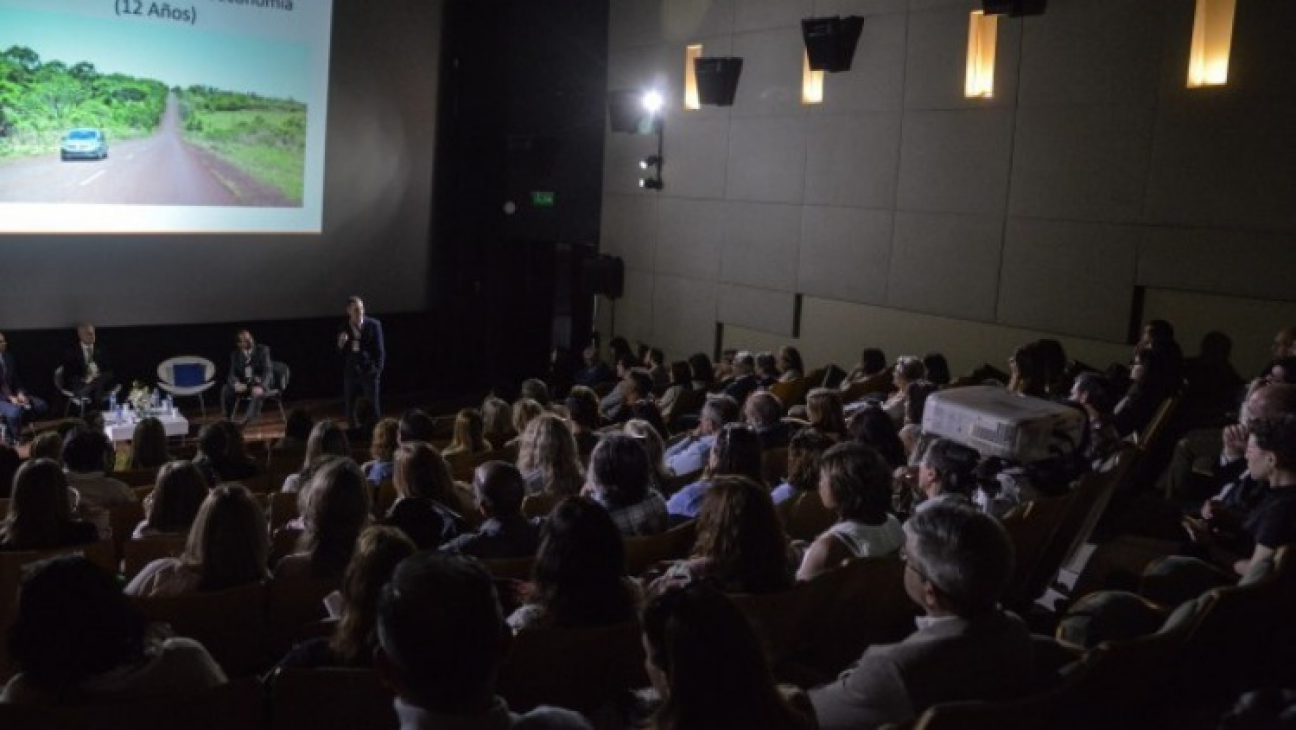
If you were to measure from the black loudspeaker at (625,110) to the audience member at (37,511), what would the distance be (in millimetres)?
9014

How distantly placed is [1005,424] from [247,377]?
26.1ft

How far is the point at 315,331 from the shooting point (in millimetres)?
11820

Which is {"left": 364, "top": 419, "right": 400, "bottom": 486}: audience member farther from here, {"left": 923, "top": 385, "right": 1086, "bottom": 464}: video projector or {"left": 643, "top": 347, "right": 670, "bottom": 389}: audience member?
{"left": 643, "top": 347, "right": 670, "bottom": 389}: audience member

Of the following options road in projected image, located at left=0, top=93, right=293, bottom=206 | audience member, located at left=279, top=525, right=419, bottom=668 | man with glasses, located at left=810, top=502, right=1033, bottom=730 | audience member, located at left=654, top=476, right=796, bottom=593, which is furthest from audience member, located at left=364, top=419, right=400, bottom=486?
road in projected image, located at left=0, top=93, right=293, bottom=206

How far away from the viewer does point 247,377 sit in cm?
1033

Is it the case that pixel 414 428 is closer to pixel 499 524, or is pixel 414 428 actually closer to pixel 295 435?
pixel 295 435

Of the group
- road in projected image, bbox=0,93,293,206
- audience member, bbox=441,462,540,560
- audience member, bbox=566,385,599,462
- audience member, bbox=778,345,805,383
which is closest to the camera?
audience member, bbox=441,462,540,560

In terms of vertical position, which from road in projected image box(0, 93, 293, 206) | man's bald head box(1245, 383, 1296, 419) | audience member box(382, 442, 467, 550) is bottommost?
audience member box(382, 442, 467, 550)

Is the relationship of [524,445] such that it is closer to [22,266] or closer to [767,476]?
[767,476]

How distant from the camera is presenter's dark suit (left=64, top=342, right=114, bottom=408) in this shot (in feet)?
31.9

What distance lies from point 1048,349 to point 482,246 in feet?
23.3

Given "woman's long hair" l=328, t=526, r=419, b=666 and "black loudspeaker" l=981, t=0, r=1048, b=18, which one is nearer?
"woman's long hair" l=328, t=526, r=419, b=666

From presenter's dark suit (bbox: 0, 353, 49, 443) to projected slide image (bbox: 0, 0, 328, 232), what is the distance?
1.22 meters

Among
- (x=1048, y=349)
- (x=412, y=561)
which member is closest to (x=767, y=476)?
(x=1048, y=349)
